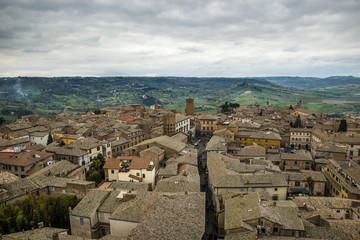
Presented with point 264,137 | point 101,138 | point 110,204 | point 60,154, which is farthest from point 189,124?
point 110,204

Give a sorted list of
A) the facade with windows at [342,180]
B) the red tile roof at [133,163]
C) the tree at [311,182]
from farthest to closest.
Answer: the tree at [311,182] → the red tile roof at [133,163] → the facade with windows at [342,180]

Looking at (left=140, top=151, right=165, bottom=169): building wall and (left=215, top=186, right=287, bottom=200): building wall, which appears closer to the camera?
(left=215, top=186, right=287, bottom=200): building wall

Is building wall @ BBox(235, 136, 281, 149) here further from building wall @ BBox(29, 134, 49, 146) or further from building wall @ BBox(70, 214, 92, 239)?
building wall @ BBox(29, 134, 49, 146)

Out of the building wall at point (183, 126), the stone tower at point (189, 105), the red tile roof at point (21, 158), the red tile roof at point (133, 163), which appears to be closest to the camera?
the red tile roof at point (133, 163)

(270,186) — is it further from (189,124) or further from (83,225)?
(189,124)

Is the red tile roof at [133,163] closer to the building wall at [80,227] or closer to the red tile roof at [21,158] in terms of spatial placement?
the red tile roof at [21,158]

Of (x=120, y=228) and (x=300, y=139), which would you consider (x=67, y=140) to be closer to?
(x=120, y=228)

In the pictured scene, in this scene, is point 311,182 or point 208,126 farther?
point 208,126

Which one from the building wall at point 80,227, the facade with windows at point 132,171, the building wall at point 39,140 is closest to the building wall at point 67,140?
the building wall at point 39,140

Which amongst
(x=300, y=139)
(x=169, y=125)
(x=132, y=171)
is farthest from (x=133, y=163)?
(x=300, y=139)

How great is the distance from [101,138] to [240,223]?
44954 mm

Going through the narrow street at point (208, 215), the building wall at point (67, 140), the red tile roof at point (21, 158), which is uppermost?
the red tile roof at point (21, 158)

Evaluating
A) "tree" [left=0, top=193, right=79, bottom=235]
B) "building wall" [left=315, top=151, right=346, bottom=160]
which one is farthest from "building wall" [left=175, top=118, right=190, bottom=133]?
"tree" [left=0, top=193, right=79, bottom=235]

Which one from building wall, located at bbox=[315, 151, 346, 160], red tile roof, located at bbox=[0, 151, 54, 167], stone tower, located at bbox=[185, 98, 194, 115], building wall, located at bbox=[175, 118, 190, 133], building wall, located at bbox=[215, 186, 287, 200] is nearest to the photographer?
building wall, located at bbox=[215, 186, 287, 200]
